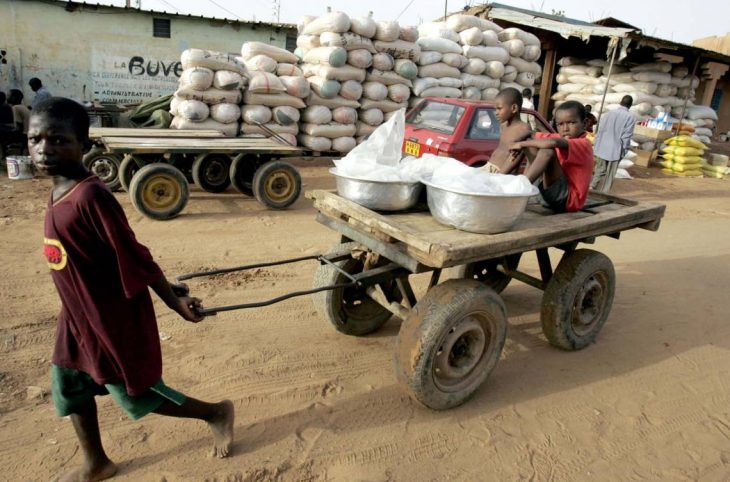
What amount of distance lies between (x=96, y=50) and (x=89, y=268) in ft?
40.1

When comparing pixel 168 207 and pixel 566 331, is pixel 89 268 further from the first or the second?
pixel 168 207

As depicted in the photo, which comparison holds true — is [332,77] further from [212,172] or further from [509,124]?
[509,124]

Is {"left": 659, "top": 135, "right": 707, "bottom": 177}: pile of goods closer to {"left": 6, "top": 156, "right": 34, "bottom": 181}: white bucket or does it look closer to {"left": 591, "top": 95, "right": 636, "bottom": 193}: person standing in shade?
{"left": 591, "top": 95, "right": 636, "bottom": 193}: person standing in shade

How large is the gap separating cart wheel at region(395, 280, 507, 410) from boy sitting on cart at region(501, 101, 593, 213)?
1.05 metres

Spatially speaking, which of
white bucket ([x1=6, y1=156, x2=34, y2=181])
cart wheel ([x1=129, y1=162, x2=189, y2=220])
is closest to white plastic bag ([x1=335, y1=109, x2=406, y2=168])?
cart wheel ([x1=129, y1=162, x2=189, y2=220])

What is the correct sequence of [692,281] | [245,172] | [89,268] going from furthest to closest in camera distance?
[245,172]
[692,281]
[89,268]

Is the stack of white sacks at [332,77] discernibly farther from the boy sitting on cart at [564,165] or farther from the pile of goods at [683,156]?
the pile of goods at [683,156]

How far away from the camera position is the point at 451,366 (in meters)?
3.06

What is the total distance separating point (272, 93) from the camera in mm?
9422

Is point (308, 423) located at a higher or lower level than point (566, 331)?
lower

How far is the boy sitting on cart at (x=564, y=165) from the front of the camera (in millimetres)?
3459

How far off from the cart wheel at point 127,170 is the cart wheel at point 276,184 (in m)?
1.50

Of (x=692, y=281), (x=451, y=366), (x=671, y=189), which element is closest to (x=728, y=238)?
(x=692, y=281)

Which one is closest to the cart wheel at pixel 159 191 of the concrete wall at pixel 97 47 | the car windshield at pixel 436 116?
the car windshield at pixel 436 116
